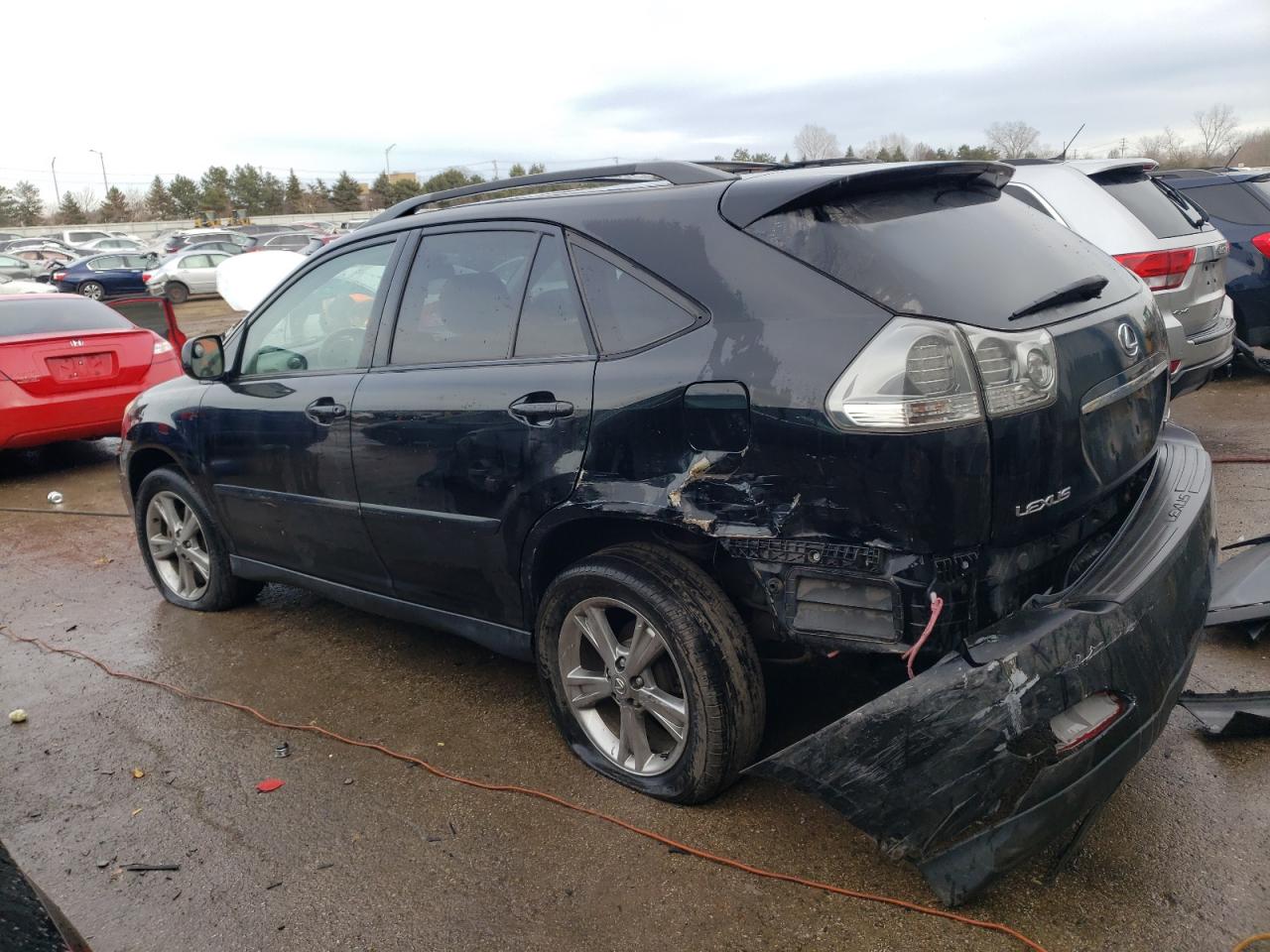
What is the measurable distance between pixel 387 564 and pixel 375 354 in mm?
775

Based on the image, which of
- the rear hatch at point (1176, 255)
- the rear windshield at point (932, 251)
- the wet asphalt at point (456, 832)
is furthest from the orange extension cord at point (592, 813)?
the rear hatch at point (1176, 255)

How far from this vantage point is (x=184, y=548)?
4992 millimetres

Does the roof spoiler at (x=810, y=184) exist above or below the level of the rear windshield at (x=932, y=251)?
above

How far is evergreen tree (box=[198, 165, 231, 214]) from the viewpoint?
75.4 metres

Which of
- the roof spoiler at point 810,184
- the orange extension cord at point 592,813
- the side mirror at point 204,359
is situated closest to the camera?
the orange extension cord at point 592,813

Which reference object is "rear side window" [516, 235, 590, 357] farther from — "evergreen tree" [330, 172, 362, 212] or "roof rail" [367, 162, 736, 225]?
"evergreen tree" [330, 172, 362, 212]

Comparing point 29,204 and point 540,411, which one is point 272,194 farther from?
point 540,411

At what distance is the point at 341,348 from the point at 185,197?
269 feet

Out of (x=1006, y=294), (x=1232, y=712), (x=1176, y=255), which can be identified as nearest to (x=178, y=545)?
(x=1006, y=294)

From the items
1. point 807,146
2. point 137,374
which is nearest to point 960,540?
point 137,374

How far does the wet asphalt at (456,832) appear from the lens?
2531 millimetres

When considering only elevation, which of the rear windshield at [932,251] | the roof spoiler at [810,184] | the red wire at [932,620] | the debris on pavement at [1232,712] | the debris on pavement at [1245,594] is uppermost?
the roof spoiler at [810,184]

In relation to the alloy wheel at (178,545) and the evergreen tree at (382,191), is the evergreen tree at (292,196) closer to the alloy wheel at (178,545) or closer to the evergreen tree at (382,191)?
the evergreen tree at (382,191)

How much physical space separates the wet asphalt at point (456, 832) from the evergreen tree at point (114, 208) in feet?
282
